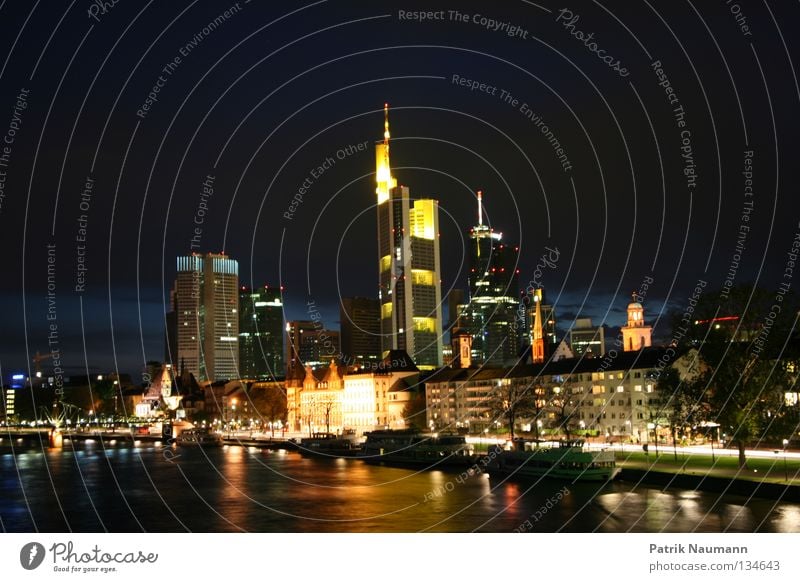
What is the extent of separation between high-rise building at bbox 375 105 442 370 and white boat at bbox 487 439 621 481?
12428 cm

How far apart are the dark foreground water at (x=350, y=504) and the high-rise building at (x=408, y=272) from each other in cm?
12270

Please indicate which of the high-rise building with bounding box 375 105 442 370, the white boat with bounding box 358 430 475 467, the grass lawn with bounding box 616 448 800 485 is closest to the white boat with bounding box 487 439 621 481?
the grass lawn with bounding box 616 448 800 485

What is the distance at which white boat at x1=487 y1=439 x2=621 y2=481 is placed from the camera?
4869 cm

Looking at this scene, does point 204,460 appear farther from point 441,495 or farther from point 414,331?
point 414,331

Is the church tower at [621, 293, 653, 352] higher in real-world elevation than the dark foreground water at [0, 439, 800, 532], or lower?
higher

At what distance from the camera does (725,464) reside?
4538 centimetres

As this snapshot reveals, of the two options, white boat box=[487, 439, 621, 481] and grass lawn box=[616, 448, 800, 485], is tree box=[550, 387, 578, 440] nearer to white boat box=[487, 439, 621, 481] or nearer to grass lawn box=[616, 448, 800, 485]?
white boat box=[487, 439, 621, 481]

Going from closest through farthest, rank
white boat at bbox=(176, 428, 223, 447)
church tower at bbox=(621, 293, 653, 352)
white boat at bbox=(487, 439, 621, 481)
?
white boat at bbox=(487, 439, 621, 481) < white boat at bbox=(176, 428, 223, 447) < church tower at bbox=(621, 293, 653, 352)

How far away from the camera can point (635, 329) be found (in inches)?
4872

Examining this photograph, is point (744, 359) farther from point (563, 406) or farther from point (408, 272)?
point (408, 272)

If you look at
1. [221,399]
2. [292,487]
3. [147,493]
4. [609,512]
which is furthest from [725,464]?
[221,399]

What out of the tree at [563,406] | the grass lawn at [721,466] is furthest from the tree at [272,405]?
the grass lawn at [721,466]

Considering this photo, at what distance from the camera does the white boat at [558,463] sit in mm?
48688

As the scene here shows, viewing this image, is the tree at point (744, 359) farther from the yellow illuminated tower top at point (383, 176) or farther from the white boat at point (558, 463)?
the yellow illuminated tower top at point (383, 176)
